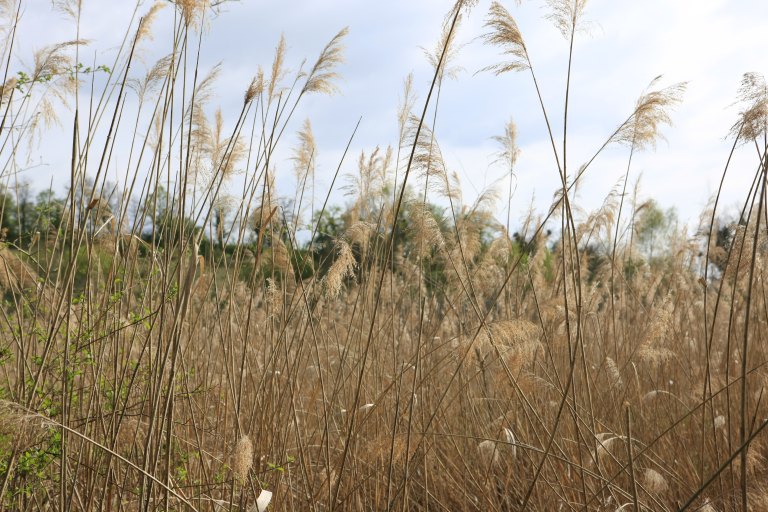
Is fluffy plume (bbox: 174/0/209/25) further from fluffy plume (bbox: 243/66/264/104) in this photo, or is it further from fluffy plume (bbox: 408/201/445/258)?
A: fluffy plume (bbox: 408/201/445/258)

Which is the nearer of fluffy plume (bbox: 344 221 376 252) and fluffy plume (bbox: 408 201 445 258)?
fluffy plume (bbox: 344 221 376 252)

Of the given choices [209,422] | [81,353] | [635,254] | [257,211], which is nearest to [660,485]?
[209,422]

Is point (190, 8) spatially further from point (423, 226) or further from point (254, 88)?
point (423, 226)

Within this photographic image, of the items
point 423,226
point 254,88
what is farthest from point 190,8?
point 423,226

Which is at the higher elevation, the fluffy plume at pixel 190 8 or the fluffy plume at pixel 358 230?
the fluffy plume at pixel 190 8

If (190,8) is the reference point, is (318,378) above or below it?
below

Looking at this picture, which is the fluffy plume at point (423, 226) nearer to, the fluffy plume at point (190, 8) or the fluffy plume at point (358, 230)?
the fluffy plume at point (358, 230)

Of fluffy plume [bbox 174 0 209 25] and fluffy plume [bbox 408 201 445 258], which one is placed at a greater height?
fluffy plume [bbox 174 0 209 25]

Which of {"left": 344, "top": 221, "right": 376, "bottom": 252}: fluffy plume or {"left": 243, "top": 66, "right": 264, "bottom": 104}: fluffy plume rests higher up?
{"left": 243, "top": 66, "right": 264, "bottom": 104}: fluffy plume

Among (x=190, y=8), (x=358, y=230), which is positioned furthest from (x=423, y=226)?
(x=190, y=8)

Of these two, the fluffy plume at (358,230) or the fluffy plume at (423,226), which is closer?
the fluffy plume at (358,230)

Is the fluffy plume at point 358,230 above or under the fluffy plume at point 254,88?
under

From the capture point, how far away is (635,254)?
5.54 meters

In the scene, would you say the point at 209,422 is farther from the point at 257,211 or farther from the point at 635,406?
the point at 635,406
